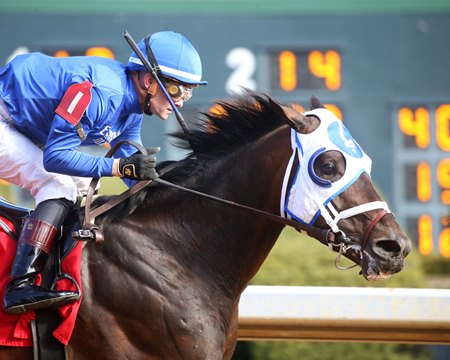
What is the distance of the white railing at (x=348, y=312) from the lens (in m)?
4.27

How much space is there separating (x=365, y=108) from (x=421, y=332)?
440 cm

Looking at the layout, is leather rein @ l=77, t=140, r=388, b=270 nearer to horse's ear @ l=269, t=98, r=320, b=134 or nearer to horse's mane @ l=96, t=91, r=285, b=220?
horse's mane @ l=96, t=91, r=285, b=220

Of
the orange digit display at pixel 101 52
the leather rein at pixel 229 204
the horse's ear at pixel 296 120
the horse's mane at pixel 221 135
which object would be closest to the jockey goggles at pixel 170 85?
the horse's mane at pixel 221 135

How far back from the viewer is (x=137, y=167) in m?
3.38

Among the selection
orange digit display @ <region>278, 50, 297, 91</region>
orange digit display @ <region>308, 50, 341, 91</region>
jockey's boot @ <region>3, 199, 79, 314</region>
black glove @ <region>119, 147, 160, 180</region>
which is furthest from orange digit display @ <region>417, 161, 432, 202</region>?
jockey's boot @ <region>3, 199, 79, 314</region>

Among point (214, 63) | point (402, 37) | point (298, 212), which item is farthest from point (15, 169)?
point (402, 37)

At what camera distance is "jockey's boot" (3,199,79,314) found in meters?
3.23

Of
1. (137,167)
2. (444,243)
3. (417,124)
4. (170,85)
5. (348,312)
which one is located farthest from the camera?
(417,124)

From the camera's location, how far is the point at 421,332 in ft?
14.2

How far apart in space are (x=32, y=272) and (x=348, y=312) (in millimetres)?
1562

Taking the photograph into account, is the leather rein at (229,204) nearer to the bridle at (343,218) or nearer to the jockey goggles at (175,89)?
the bridle at (343,218)

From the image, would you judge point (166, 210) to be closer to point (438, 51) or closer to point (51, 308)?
point (51, 308)

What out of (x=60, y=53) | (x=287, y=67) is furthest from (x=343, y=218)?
(x=60, y=53)

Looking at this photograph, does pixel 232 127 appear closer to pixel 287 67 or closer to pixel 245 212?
pixel 245 212
